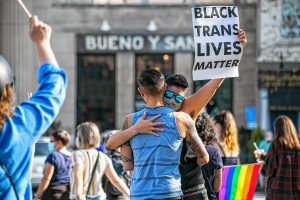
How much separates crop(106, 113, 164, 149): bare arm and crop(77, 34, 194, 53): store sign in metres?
24.1

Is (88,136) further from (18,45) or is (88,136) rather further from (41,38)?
(18,45)

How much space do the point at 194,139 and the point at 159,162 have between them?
35 cm

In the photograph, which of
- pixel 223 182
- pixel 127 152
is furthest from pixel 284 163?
pixel 127 152

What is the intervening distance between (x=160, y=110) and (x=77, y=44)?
24652 millimetres

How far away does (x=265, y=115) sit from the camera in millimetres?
29172

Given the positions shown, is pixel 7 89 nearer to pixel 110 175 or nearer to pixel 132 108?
pixel 110 175

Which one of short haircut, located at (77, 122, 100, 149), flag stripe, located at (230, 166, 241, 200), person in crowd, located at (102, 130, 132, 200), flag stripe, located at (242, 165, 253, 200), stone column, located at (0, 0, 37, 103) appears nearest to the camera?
flag stripe, located at (230, 166, 241, 200)

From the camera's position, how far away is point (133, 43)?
1175 inches

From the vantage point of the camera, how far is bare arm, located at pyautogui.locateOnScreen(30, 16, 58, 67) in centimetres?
393

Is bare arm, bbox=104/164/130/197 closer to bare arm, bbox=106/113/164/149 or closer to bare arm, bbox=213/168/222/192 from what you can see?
bare arm, bbox=213/168/222/192

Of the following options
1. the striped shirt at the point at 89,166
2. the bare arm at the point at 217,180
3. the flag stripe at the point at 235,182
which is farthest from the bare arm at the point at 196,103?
the striped shirt at the point at 89,166

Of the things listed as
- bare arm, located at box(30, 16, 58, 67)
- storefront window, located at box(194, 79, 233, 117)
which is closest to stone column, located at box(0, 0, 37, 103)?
storefront window, located at box(194, 79, 233, 117)

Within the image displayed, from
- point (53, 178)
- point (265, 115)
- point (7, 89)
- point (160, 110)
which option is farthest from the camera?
point (265, 115)

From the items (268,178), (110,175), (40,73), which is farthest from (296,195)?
(40,73)
